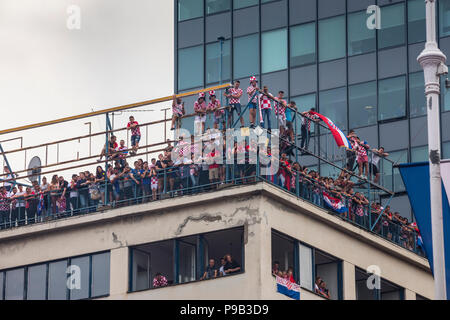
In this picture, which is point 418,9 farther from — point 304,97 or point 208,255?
point 208,255

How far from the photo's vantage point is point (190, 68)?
8656 centimetres

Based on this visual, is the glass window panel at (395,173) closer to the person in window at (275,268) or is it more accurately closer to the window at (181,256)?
the window at (181,256)

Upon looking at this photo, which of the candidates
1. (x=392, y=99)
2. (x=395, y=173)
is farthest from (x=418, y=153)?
(x=392, y=99)

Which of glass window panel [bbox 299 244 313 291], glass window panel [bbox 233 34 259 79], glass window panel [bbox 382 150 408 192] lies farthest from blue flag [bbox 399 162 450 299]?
glass window panel [bbox 233 34 259 79]

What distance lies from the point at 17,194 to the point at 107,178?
4.43m

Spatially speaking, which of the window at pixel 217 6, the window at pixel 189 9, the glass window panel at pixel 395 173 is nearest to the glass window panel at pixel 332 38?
the window at pixel 217 6

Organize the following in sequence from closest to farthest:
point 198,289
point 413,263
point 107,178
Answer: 1. point 198,289
2. point 107,178
3. point 413,263

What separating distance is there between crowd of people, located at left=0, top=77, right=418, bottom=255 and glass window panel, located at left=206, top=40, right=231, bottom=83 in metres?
26.3

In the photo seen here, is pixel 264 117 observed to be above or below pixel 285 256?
above

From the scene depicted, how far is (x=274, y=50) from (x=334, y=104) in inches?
209

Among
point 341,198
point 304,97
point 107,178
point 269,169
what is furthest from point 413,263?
point 304,97

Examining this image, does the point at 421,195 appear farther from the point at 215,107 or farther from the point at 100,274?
the point at 100,274

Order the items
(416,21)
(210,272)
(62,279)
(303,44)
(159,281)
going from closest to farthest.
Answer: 1. (210,272)
2. (159,281)
3. (62,279)
4. (416,21)
5. (303,44)

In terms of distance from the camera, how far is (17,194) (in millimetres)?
57156
